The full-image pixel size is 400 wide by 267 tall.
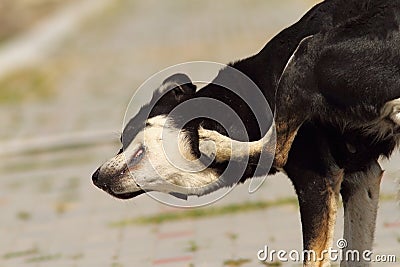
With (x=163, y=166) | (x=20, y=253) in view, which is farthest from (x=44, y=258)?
(x=163, y=166)

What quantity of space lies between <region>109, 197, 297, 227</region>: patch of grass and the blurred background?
11 mm

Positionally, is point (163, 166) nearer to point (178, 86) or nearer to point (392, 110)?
point (178, 86)

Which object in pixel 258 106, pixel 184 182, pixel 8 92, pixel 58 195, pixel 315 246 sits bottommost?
pixel 315 246

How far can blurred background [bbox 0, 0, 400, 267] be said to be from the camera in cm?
746

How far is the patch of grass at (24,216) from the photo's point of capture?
8812 millimetres

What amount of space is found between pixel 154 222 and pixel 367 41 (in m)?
3.61

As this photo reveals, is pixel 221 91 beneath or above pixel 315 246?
above

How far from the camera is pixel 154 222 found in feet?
27.1

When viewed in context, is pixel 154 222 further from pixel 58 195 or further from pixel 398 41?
pixel 398 41

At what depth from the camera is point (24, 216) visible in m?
8.89

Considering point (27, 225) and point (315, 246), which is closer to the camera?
point (315, 246)

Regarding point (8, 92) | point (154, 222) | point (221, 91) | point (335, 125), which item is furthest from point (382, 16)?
point (8, 92)

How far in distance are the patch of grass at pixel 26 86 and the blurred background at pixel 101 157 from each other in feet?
0.11

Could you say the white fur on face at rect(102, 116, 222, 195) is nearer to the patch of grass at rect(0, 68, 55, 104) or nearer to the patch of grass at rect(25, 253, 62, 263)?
the patch of grass at rect(25, 253, 62, 263)
